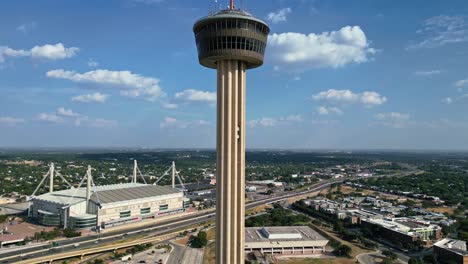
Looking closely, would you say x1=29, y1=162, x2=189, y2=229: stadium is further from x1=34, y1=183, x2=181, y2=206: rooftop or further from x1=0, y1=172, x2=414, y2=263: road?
x1=0, y1=172, x2=414, y2=263: road

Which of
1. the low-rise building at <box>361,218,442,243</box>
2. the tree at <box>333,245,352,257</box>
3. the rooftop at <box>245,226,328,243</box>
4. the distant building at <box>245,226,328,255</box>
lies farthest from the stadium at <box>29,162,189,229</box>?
the low-rise building at <box>361,218,442,243</box>

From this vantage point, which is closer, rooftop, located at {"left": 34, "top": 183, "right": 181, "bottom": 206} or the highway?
the highway

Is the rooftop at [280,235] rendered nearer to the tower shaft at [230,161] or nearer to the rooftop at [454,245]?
the rooftop at [454,245]

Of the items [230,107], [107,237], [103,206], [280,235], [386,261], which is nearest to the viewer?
[230,107]

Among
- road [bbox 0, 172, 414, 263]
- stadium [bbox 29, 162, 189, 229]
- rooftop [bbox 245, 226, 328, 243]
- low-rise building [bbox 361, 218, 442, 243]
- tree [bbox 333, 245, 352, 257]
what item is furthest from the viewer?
stadium [bbox 29, 162, 189, 229]

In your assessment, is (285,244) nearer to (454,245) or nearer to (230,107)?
(454,245)

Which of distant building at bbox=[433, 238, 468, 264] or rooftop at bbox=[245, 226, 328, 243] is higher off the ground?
rooftop at bbox=[245, 226, 328, 243]

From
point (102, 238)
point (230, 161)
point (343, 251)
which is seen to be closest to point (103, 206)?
point (102, 238)
